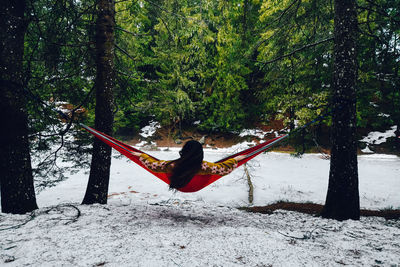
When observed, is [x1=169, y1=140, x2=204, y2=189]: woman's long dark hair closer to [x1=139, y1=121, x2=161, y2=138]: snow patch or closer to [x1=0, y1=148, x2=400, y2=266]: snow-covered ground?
[x1=0, y1=148, x2=400, y2=266]: snow-covered ground

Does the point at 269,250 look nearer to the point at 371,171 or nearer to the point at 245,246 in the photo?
the point at 245,246

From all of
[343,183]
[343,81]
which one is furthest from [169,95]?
[343,183]

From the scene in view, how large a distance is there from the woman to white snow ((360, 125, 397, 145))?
12.2 metres

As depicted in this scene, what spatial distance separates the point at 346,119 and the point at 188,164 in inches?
87.0

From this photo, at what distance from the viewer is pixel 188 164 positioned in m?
2.48

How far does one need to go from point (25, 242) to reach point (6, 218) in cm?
89

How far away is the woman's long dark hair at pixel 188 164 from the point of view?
247 centimetres

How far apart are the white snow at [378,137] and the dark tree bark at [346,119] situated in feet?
35.5

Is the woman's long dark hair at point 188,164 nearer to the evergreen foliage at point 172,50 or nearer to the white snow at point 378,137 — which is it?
the evergreen foliage at point 172,50

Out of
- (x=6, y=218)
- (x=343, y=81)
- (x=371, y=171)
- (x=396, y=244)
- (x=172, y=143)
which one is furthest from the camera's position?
(x=172, y=143)

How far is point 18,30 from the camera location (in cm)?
254

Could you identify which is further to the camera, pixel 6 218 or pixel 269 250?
pixel 6 218

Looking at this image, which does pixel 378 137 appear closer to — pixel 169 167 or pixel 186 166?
pixel 186 166

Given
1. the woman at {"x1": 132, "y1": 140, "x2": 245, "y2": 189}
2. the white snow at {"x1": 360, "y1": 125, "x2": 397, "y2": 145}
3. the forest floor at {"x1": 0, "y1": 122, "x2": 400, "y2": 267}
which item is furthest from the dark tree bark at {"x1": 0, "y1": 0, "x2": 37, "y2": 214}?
Answer: the white snow at {"x1": 360, "y1": 125, "x2": 397, "y2": 145}
